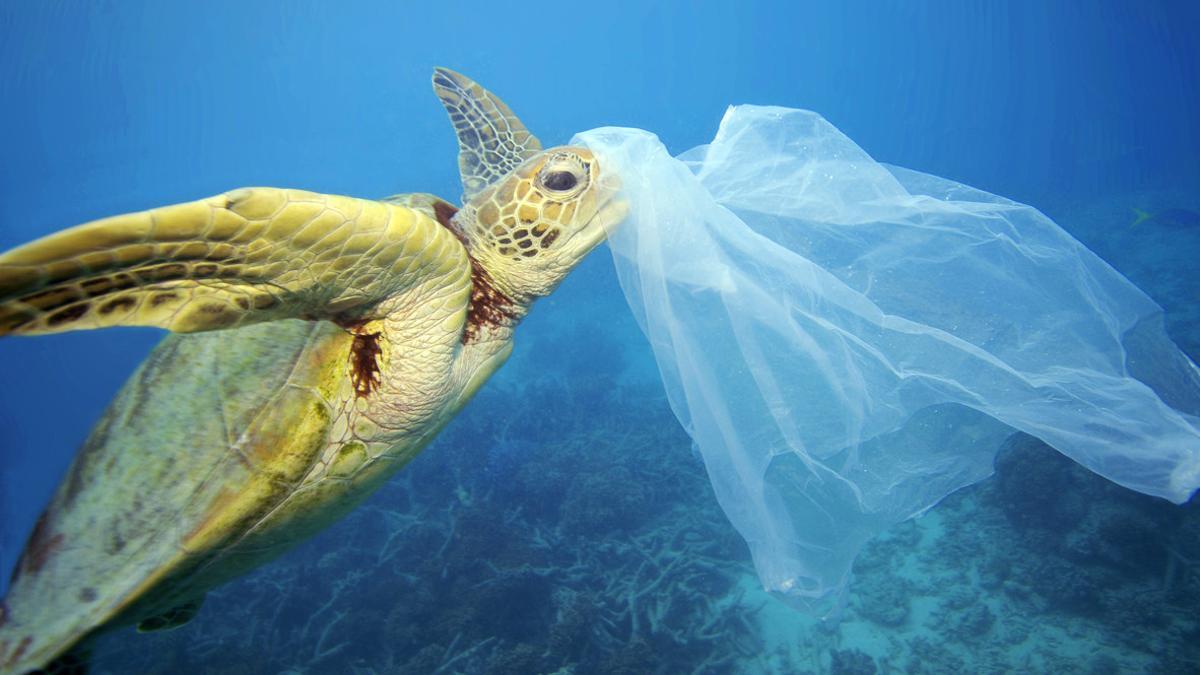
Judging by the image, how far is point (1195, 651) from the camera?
3.52 metres

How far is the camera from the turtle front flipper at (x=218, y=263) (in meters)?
0.85

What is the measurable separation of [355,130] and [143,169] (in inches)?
972

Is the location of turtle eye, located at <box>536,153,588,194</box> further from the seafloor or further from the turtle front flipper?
the seafloor

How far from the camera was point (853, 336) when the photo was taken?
1861 millimetres

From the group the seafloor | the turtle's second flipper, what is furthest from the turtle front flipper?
the seafloor

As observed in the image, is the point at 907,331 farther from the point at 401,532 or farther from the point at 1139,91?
the point at 1139,91

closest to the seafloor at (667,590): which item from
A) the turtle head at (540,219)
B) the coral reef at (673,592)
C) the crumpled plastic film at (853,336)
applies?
the coral reef at (673,592)

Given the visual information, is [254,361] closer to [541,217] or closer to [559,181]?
[541,217]

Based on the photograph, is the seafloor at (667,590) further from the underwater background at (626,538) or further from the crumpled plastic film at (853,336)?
the crumpled plastic film at (853,336)

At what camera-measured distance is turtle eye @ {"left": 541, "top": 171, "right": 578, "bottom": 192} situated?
1809mm

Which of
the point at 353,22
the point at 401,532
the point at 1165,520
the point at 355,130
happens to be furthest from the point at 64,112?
the point at 1165,520

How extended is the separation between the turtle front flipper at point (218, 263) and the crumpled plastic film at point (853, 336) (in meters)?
0.97

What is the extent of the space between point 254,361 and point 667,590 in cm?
434

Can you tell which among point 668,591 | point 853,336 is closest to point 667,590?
point 668,591
